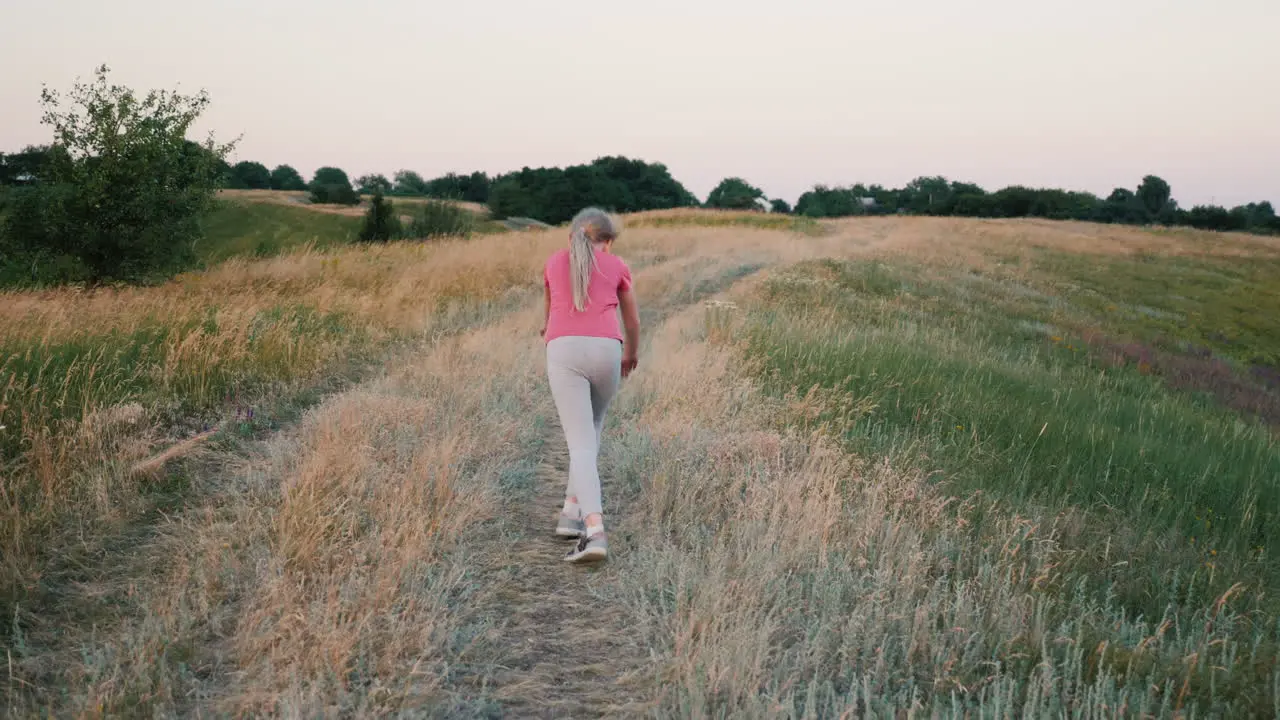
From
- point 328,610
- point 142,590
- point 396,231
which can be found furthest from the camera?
point 396,231

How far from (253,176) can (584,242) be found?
10263 cm

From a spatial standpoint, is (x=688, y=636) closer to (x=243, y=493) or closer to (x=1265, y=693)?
(x=1265, y=693)

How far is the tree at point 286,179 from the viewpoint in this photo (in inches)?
3711

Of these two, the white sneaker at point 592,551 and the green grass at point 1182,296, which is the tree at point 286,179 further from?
the white sneaker at point 592,551

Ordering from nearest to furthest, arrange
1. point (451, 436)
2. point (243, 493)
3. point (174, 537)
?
point (174, 537) → point (243, 493) → point (451, 436)

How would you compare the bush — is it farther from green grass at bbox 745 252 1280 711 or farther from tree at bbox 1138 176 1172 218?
tree at bbox 1138 176 1172 218

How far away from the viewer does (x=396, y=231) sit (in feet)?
127

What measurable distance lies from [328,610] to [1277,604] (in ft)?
16.5

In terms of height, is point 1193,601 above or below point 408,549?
below

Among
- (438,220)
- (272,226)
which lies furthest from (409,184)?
(438,220)

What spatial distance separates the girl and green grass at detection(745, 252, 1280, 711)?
242cm

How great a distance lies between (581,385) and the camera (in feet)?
14.4

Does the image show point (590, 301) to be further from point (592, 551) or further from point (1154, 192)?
point (1154, 192)

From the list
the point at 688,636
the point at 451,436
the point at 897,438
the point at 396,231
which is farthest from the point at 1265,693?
the point at 396,231
